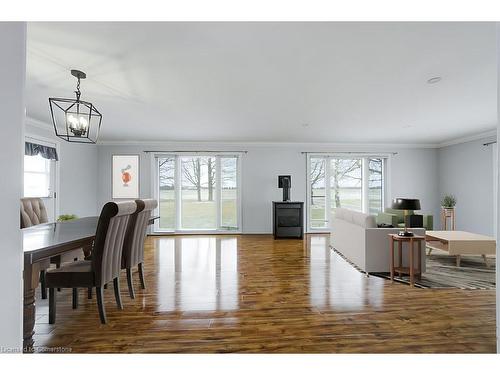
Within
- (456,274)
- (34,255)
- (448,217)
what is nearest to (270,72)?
(34,255)

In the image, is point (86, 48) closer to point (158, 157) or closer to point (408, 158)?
point (158, 157)

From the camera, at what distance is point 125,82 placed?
284 centimetres

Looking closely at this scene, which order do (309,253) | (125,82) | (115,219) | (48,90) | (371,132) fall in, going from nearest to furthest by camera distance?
1. (115,219)
2. (125,82)
3. (48,90)
4. (309,253)
5. (371,132)

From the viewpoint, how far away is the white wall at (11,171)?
33.0 inches

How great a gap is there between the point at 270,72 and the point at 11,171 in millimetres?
2349

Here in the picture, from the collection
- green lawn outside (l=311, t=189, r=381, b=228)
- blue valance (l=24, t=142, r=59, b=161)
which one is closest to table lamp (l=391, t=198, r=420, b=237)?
green lawn outside (l=311, t=189, r=381, b=228)

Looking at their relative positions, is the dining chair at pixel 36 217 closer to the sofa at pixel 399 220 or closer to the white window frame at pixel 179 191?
the white window frame at pixel 179 191

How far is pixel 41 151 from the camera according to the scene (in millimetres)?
4609

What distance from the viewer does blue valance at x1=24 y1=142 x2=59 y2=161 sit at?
14.1 feet

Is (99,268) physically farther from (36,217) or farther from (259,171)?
(259,171)

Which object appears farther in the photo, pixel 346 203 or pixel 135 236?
pixel 346 203

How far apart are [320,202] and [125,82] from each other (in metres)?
5.36

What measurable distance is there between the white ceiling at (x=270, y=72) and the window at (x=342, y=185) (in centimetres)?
210
